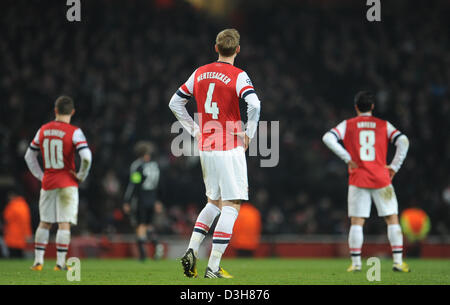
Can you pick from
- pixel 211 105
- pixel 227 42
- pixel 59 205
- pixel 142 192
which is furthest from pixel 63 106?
pixel 142 192

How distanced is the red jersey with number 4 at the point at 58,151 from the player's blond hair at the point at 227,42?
8.71 feet

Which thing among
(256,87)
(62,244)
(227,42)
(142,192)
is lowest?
(62,244)

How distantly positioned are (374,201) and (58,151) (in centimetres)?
412

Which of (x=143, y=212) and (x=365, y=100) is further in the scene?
(x=143, y=212)

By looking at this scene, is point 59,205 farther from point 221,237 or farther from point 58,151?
point 221,237

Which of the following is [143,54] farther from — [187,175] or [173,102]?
[173,102]

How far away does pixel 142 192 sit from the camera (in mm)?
13383

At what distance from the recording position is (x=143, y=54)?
23.4 meters

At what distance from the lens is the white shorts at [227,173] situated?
22.5 feet

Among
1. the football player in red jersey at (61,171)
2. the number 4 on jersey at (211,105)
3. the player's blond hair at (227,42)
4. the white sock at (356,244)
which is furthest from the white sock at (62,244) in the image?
the white sock at (356,244)

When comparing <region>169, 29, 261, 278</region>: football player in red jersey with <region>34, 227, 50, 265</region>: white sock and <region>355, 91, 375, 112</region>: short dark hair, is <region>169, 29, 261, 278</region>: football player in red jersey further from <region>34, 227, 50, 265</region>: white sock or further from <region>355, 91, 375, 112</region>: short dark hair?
<region>34, 227, 50, 265</region>: white sock

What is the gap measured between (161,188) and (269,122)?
6.70 meters

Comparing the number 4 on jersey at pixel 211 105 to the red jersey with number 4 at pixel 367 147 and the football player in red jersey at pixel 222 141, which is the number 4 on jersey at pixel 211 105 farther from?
the red jersey with number 4 at pixel 367 147

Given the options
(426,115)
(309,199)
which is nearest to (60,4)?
(309,199)
